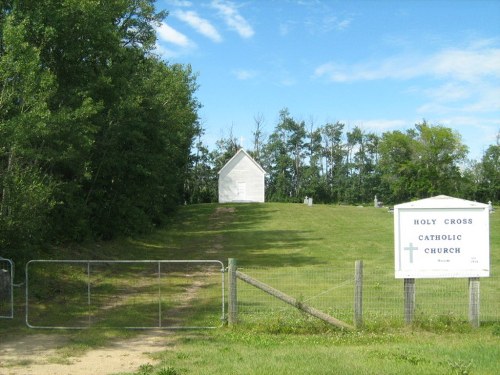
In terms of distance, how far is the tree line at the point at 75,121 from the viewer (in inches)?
578

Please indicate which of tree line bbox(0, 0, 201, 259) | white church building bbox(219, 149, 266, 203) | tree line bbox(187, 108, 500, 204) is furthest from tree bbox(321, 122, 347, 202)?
tree line bbox(0, 0, 201, 259)

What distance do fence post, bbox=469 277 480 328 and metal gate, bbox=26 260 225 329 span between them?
4.84 m

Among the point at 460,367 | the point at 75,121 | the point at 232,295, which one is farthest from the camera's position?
the point at 75,121

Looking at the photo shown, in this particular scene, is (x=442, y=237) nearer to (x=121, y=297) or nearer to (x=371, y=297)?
(x=371, y=297)

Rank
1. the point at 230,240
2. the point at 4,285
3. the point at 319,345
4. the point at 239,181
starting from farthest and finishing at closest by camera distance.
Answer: the point at 239,181 < the point at 230,240 < the point at 4,285 < the point at 319,345

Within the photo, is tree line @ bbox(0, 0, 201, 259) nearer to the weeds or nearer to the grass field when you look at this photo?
the grass field

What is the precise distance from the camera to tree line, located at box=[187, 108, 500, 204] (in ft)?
280

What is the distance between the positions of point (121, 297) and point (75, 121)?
5807mm

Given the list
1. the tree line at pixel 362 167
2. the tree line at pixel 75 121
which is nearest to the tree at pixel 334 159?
the tree line at pixel 362 167

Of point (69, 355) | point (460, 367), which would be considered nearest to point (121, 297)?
point (69, 355)

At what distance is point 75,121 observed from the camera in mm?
18172

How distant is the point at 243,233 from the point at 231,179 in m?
32.7

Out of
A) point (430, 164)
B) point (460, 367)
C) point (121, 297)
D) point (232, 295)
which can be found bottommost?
point (121, 297)

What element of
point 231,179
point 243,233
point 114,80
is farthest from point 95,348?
point 231,179
